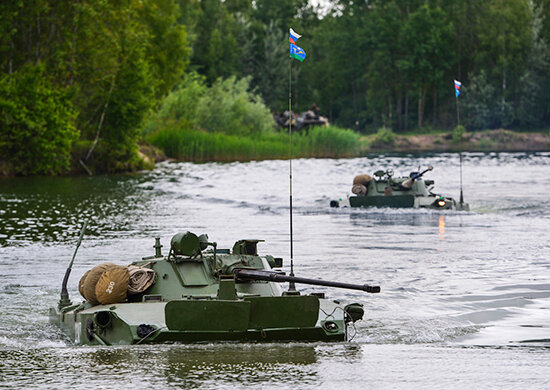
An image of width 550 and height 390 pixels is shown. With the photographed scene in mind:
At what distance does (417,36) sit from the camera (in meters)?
118

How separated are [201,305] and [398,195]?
25176 millimetres

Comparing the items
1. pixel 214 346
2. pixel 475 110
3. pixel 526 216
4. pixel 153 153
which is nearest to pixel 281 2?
pixel 475 110

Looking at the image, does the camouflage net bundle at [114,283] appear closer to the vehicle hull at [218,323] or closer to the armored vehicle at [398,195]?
the vehicle hull at [218,323]

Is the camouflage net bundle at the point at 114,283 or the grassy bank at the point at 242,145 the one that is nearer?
the camouflage net bundle at the point at 114,283

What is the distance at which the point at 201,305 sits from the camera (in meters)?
12.8

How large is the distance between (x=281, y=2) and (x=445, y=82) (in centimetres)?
2641

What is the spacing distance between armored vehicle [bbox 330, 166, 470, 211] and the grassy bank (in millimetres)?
34492

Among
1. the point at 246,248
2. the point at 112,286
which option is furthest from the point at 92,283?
the point at 246,248

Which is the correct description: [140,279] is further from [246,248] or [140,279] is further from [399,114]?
[399,114]

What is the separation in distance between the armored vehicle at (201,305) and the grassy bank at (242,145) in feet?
187

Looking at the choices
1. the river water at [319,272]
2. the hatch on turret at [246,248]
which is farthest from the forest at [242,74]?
the hatch on turret at [246,248]

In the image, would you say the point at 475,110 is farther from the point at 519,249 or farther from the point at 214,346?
the point at 214,346

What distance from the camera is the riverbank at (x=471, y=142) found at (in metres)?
107

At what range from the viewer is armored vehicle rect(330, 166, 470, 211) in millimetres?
37375
